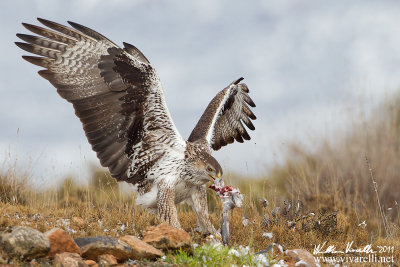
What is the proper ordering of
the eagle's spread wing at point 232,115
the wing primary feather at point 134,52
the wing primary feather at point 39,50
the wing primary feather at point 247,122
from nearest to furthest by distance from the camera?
the wing primary feather at point 134,52
the wing primary feather at point 39,50
the eagle's spread wing at point 232,115
the wing primary feather at point 247,122

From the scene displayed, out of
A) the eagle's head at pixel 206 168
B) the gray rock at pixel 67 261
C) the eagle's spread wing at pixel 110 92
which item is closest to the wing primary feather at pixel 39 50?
the eagle's spread wing at pixel 110 92

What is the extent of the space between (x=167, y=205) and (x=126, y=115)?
1.39 m

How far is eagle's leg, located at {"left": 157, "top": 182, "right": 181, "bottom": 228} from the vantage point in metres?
6.80

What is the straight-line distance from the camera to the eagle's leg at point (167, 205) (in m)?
6.80

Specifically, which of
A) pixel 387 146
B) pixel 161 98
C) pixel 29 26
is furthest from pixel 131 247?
pixel 387 146

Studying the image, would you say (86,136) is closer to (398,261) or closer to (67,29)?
(67,29)

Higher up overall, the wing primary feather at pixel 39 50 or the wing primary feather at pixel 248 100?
the wing primary feather at pixel 39 50

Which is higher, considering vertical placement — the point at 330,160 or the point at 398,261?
the point at 330,160

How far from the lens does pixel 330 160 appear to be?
13.9 metres

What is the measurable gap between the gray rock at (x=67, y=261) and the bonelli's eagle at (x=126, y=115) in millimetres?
2048

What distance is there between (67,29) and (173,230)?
11.2ft

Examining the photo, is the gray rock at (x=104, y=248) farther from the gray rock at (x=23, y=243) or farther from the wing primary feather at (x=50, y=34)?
the wing primary feather at (x=50, y=34)

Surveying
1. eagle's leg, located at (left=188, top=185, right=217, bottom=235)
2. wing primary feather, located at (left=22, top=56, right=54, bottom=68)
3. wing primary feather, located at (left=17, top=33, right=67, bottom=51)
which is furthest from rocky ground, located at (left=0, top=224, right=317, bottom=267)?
wing primary feather, located at (left=17, top=33, right=67, bottom=51)

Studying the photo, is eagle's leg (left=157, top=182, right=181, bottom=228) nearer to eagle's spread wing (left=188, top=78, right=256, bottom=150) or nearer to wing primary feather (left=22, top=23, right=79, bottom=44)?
eagle's spread wing (left=188, top=78, right=256, bottom=150)
